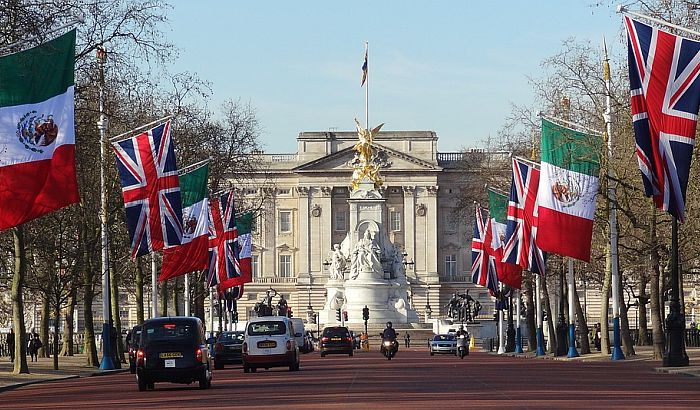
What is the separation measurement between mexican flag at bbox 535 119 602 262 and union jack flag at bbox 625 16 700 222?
1694cm

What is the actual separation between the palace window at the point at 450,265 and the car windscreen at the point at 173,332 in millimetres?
155960

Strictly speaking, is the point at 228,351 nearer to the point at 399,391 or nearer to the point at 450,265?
the point at 399,391

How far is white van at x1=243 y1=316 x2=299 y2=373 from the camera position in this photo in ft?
178

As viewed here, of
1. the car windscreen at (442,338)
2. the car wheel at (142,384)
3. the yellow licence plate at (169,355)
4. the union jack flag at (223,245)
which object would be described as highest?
the union jack flag at (223,245)

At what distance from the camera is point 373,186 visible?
137m

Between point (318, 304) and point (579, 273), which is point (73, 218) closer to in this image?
point (579, 273)

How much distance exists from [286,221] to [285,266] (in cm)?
533

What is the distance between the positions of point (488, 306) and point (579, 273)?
9842cm

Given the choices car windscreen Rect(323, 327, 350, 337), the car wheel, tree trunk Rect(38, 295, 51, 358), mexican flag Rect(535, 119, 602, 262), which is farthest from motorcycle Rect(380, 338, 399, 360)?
the car wheel

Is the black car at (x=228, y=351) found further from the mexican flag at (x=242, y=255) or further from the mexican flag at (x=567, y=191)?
the mexican flag at (x=567, y=191)

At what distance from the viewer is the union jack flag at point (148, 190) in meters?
54.2

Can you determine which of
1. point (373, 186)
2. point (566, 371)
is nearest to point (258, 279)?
point (373, 186)

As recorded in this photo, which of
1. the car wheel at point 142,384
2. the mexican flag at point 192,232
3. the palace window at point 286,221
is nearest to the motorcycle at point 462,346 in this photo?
the mexican flag at point 192,232

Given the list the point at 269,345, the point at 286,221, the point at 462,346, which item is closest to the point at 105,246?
the point at 269,345
